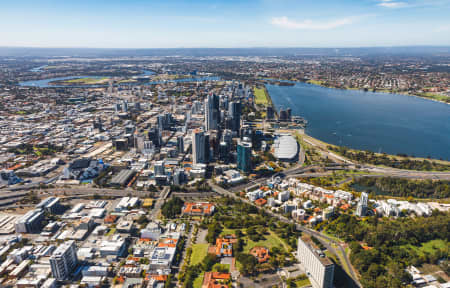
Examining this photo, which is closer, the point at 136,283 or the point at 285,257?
the point at 136,283

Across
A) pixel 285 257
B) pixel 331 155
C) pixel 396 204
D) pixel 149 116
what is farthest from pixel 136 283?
pixel 149 116

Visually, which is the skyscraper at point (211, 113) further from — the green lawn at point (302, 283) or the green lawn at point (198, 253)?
the green lawn at point (302, 283)

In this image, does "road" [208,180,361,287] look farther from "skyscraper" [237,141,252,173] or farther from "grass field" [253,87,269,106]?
"grass field" [253,87,269,106]

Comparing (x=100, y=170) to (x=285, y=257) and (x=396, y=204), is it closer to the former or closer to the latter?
(x=285, y=257)

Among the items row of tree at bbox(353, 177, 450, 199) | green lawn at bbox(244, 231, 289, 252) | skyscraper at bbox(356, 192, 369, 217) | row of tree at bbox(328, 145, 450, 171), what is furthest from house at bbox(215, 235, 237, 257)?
row of tree at bbox(328, 145, 450, 171)

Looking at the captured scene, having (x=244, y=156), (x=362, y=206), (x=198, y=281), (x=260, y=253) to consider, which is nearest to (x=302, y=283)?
(x=260, y=253)

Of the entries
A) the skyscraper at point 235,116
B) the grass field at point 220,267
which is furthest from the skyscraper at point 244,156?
the grass field at point 220,267
